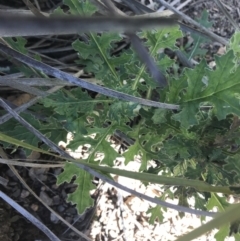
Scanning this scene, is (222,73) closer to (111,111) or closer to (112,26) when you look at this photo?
(111,111)

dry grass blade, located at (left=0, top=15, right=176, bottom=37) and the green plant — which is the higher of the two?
dry grass blade, located at (left=0, top=15, right=176, bottom=37)

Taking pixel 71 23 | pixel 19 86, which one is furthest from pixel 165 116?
pixel 71 23

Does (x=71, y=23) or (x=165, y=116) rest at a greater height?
(x=71, y=23)

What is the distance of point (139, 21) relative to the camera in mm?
261

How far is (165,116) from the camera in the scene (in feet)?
4.08

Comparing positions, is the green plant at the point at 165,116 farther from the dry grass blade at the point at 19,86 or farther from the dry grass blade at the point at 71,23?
the dry grass blade at the point at 71,23

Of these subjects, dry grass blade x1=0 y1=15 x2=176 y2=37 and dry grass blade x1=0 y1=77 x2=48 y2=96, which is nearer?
dry grass blade x1=0 y1=15 x2=176 y2=37

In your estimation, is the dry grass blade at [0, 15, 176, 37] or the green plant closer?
the dry grass blade at [0, 15, 176, 37]

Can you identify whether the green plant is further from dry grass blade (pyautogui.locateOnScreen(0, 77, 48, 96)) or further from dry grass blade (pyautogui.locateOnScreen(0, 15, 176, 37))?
dry grass blade (pyautogui.locateOnScreen(0, 15, 176, 37))

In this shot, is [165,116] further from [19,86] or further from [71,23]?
[71,23]

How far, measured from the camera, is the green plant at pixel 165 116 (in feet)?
3.76

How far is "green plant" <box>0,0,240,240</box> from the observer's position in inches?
45.1

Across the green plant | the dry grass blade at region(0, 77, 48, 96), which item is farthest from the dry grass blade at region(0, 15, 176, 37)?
the dry grass blade at region(0, 77, 48, 96)

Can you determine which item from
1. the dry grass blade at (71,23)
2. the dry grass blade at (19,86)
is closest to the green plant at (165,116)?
the dry grass blade at (19,86)
